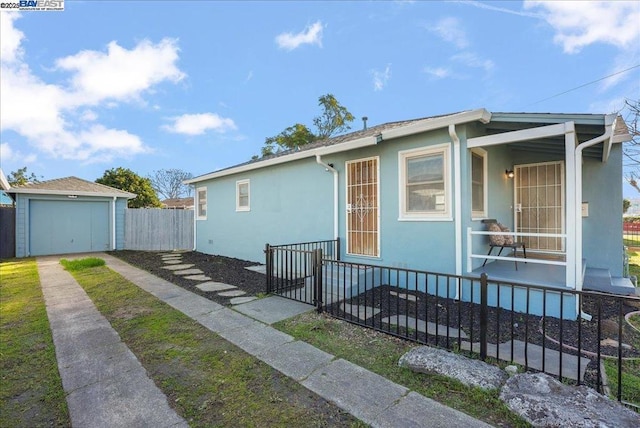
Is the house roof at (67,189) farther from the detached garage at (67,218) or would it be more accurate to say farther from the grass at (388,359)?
the grass at (388,359)

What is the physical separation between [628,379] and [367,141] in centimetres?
453

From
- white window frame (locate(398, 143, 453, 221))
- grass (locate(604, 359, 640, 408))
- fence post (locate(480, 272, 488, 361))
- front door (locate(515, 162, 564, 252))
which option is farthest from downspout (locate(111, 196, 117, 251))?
grass (locate(604, 359, 640, 408))

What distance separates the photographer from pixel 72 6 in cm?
758

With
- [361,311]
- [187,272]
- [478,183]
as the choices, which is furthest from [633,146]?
[187,272]

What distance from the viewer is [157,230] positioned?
12.9 m

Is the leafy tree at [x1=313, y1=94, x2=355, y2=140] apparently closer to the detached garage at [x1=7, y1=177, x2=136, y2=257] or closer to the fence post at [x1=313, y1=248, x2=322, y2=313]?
the detached garage at [x1=7, y1=177, x2=136, y2=257]

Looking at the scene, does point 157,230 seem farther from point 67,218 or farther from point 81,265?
point 81,265

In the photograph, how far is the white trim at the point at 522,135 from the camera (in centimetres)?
413

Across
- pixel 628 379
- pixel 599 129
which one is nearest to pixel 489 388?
pixel 628 379

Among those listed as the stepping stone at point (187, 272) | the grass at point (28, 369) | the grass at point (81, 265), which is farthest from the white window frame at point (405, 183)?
the grass at point (81, 265)

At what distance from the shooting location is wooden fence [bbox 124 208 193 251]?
12852 millimetres

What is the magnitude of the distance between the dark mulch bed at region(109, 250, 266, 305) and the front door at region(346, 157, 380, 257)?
7.33 feet

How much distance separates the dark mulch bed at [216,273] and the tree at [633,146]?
39.7ft

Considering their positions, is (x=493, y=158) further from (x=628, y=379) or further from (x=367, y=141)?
(x=628, y=379)
